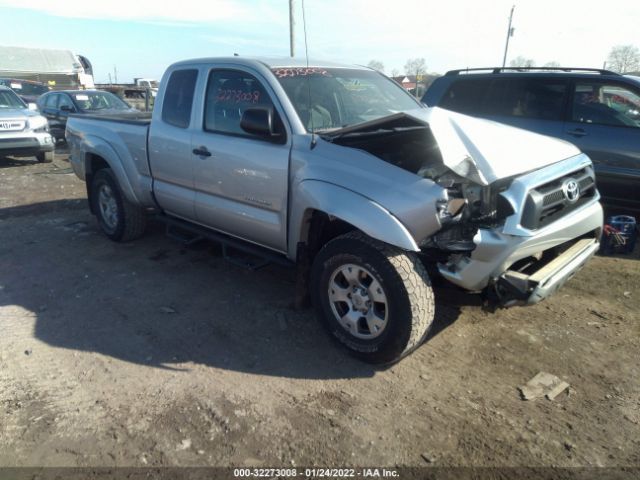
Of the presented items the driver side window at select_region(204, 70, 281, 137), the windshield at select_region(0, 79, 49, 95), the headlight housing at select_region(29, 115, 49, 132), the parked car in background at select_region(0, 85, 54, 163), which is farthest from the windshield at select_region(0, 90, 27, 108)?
the driver side window at select_region(204, 70, 281, 137)

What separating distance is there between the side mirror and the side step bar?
988 millimetres

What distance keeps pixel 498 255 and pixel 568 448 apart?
42.2 inches

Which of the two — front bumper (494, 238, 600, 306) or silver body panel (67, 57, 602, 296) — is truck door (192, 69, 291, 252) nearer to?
silver body panel (67, 57, 602, 296)

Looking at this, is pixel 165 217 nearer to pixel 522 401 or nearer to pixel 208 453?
pixel 208 453

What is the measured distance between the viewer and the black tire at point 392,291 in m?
2.97

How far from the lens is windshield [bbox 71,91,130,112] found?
12.3 metres

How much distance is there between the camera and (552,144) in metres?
3.66

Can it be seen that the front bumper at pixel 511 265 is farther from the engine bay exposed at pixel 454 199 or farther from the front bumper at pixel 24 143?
the front bumper at pixel 24 143

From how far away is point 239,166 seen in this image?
12.7 ft

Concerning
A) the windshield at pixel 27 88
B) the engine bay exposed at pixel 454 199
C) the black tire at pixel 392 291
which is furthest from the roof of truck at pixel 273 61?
the windshield at pixel 27 88

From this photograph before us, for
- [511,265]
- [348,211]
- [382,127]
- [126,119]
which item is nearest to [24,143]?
[126,119]

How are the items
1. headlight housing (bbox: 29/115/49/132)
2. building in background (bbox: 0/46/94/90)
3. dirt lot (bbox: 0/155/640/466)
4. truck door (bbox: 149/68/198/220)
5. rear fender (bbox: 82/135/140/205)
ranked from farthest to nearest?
building in background (bbox: 0/46/94/90) < headlight housing (bbox: 29/115/49/132) < rear fender (bbox: 82/135/140/205) < truck door (bbox: 149/68/198/220) < dirt lot (bbox: 0/155/640/466)

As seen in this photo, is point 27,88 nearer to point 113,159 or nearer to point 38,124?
point 38,124

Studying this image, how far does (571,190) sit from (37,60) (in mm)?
34951
